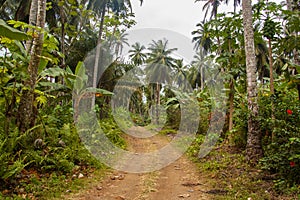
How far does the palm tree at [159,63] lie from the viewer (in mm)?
35031

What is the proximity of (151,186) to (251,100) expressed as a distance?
3.31 meters

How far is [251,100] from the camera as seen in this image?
632 centimetres

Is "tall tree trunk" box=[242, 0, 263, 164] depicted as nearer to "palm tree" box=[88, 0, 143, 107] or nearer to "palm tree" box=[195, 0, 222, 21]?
"palm tree" box=[88, 0, 143, 107]

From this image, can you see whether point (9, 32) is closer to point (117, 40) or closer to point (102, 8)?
point (102, 8)

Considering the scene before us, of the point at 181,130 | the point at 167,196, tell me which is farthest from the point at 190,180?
the point at 181,130

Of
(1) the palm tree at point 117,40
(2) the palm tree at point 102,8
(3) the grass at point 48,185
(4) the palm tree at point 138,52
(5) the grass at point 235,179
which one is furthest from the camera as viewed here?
(4) the palm tree at point 138,52

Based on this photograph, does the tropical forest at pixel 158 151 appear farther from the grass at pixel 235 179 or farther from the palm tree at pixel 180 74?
the palm tree at pixel 180 74

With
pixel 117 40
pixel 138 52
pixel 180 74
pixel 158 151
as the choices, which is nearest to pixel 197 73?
pixel 180 74

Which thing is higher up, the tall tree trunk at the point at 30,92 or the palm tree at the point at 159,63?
the palm tree at the point at 159,63

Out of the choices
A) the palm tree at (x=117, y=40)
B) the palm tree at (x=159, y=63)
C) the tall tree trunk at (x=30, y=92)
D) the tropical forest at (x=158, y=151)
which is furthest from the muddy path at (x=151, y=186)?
the palm tree at (x=159, y=63)

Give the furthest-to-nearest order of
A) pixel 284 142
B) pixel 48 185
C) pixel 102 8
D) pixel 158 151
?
pixel 102 8 → pixel 158 151 → pixel 284 142 → pixel 48 185

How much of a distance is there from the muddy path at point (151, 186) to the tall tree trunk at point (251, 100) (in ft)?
4.86

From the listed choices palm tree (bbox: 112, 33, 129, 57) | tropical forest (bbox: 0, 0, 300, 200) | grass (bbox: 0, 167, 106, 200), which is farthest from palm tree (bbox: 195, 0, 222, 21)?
grass (bbox: 0, 167, 106, 200)

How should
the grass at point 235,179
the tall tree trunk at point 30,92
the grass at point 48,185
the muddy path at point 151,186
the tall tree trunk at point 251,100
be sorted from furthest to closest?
the tall tree trunk at point 251,100
the tall tree trunk at point 30,92
the muddy path at point 151,186
the grass at point 235,179
the grass at point 48,185
